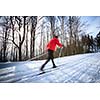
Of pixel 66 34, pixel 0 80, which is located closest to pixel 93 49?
pixel 66 34

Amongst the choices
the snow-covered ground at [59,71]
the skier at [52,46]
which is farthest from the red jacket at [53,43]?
the snow-covered ground at [59,71]

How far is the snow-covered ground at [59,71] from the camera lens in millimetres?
3123

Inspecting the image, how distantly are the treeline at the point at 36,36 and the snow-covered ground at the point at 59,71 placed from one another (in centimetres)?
7

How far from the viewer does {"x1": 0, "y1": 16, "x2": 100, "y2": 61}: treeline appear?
3213 mm

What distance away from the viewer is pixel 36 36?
326 centimetres

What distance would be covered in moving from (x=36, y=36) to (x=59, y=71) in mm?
499

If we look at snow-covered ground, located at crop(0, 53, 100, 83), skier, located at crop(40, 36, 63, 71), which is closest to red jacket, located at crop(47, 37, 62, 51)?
skier, located at crop(40, 36, 63, 71)

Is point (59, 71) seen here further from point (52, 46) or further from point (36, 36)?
point (36, 36)

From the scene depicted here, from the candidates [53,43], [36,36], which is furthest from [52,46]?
[36,36]

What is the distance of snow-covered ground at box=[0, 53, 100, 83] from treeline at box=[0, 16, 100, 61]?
7 cm

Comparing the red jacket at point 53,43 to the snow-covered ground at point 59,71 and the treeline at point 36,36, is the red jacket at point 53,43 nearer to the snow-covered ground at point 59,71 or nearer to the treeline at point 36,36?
the treeline at point 36,36

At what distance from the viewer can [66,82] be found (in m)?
3.12
